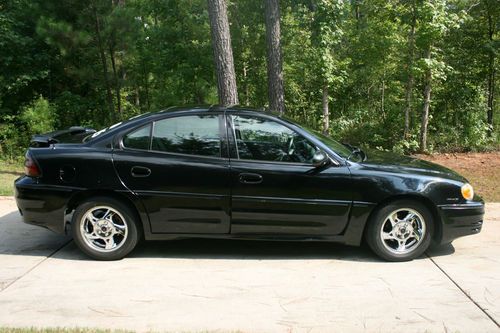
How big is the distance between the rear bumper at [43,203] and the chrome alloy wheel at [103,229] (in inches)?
10.4

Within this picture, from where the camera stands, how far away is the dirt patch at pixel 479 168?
27.8 feet

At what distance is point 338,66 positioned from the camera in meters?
12.3

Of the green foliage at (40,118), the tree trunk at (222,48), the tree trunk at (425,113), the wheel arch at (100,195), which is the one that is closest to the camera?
the wheel arch at (100,195)

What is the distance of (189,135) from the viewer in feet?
17.8

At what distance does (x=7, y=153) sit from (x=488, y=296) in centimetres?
1208

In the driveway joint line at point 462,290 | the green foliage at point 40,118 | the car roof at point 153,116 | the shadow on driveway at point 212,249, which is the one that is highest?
the green foliage at point 40,118

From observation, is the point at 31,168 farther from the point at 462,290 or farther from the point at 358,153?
the point at 462,290

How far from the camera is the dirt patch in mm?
8484

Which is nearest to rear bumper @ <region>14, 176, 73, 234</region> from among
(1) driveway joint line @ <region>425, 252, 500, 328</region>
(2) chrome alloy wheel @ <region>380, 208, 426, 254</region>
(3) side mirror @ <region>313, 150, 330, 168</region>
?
(3) side mirror @ <region>313, 150, 330, 168</region>

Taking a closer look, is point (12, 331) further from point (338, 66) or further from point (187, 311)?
point (338, 66)

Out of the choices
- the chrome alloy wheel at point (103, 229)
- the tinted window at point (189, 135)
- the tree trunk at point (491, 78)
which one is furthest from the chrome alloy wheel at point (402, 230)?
the tree trunk at point (491, 78)

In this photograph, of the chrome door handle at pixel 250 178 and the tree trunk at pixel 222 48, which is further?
the tree trunk at pixel 222 48

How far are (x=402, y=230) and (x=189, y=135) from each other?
2442mm

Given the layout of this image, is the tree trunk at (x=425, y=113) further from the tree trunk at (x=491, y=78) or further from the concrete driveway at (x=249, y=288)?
the concrete driveway at (x=249, y=288)
